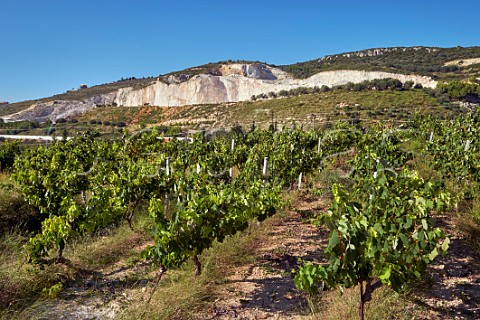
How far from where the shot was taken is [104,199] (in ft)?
15.5

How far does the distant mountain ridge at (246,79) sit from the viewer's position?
57.5 meters

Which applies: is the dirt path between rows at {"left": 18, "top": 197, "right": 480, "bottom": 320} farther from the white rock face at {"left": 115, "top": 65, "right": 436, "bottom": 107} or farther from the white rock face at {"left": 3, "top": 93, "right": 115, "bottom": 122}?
the white rock face at {"left": 3, "top": 93, "right": 115, "bottom": 122}

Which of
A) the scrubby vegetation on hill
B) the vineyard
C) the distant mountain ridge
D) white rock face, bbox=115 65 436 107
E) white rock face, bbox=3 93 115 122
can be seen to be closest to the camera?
the vineyard

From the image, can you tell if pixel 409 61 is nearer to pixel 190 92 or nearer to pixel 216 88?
pixel 216 88

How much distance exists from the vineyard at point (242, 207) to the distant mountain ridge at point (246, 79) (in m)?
50.1

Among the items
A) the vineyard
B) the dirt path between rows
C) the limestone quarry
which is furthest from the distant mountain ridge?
the dirt path between rows

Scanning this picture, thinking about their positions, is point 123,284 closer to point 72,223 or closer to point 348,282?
point 72,223

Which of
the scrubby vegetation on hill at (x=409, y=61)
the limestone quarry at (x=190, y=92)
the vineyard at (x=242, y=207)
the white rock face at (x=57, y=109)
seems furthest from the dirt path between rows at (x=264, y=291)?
the white rock face at (x=57, y=109)

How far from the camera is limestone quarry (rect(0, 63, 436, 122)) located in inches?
2472

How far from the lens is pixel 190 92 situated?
2768 inches

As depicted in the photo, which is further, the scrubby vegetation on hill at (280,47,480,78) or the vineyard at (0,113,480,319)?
the scrubby vegetation on hill at (280,47,480,78)

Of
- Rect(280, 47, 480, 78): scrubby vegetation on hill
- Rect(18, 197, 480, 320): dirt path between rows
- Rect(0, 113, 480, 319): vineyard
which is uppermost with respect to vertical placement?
Rect(280, 47, 480, 78): scrubby vegetation on hill

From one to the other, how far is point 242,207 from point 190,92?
69.6 meters

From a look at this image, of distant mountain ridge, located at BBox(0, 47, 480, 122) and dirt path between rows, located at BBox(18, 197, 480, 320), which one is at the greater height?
distant mountain ridge, located at BBox(0, 47, 480, 122)
